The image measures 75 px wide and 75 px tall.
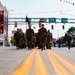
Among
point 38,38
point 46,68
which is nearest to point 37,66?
point 46,68

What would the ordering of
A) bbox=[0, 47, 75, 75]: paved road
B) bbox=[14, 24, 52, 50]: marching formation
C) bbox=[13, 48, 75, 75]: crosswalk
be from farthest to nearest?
bbox=[14, 24, 52, 50]: marching formation
bbox=[0, 47, 75, 75]: paved road
bbox=[13, 48, 75, 75]: crosswalk

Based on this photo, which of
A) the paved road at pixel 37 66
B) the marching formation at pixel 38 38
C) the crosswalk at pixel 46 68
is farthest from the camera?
the marching formation at pixel 38 38

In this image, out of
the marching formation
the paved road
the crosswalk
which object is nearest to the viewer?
the crosswalk

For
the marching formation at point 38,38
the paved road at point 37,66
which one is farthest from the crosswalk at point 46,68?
the marching formation at point 38,38

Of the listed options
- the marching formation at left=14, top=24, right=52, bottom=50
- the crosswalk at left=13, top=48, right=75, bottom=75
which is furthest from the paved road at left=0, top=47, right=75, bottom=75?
the marching formation at left=14, top=24, right=52, bottom=50

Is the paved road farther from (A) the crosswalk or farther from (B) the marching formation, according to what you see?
(B) the marching formation

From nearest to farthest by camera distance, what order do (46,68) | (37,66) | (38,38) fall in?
(46,68) → (37,66) → (38,38)

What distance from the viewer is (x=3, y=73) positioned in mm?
10648

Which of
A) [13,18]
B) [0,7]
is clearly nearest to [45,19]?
[13,18]

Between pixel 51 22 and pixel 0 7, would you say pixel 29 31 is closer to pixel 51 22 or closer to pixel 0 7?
pixel 51 22

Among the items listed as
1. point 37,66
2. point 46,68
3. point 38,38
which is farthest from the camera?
point 38,38

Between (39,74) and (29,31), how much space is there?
2983 cm

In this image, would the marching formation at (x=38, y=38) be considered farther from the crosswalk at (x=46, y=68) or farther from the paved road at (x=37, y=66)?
the crosswalk at (x=46, y=68)

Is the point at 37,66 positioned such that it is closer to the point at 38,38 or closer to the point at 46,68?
the point at 46,68
